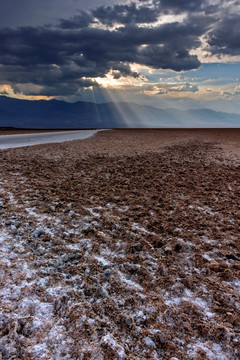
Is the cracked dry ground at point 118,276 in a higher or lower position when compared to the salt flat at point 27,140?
lower

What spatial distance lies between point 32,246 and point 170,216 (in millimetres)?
4309

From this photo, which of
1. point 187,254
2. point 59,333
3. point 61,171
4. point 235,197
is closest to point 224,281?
point 187,254

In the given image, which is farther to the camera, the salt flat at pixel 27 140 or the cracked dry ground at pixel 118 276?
the salt flat at pixel 27 140

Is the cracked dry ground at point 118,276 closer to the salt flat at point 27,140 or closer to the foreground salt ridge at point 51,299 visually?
the foreground salt ridge at point 51,299

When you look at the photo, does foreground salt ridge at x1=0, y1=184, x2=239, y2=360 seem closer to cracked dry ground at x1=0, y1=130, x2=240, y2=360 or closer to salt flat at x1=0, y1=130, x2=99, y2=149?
cracked dry ground at x1=0, y1=130, x2=240, y2=360

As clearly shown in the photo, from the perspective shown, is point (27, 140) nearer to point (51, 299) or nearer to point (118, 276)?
point (118, 276)

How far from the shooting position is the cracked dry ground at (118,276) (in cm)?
314

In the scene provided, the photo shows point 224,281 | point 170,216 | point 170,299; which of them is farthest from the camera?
point 170,216

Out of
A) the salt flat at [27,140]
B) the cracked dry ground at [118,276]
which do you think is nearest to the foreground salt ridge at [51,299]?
the cracked dry ground at [118,276]

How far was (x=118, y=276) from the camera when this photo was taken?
447 cm

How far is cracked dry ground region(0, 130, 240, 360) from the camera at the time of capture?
3.14 m

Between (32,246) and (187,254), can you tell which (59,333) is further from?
(187,254)

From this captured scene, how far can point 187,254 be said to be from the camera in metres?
5.33

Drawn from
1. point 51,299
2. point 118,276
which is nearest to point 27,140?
point 118,276
